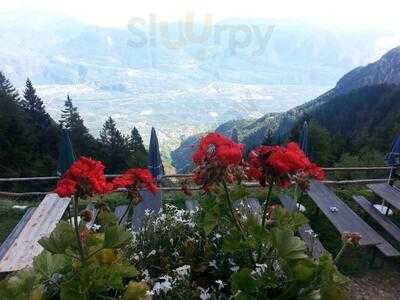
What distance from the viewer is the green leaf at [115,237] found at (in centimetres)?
263

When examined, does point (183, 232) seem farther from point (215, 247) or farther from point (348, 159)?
point (348, 159)

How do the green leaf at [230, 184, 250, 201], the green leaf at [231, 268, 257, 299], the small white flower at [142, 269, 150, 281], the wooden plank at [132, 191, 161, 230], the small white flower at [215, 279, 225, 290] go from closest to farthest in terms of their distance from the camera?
the green leaf at [231, 268, 257, 299] → the small white flower at [215, 279, 225, 290] → the green leaf at [230, 184, 250, 201] → the small white flower at [142, 269, 150, 281] → the wooden plank at [132, 191, 161, 230]

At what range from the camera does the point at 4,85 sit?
64.6 meters

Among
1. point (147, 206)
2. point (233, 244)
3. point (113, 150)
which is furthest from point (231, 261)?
point (113, 150)

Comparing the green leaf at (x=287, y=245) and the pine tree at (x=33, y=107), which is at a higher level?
the green leaf at (x=287, y=245)

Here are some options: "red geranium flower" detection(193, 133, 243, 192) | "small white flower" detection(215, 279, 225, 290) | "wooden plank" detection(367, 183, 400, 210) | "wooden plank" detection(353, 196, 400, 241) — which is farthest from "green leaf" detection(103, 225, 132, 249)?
"wooden plank" detection(367, 183, 400, 210)

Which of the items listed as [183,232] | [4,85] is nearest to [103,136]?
[4,85]

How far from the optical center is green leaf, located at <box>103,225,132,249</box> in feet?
8.64

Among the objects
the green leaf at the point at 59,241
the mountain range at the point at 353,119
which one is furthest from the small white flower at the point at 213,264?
the mountain range at the point at 353,119

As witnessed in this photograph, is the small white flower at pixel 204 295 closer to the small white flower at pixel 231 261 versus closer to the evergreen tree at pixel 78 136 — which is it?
the small white flower at pixel 231 261

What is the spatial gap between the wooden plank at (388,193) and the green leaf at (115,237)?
5.58 metres

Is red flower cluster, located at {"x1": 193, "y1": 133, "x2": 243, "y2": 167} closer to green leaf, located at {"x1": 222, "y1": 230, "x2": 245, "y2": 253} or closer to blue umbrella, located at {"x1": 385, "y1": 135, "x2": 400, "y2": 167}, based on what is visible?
green leaf, located at {"x1": 222, "y1": 230, "x2": 245, "y2": 253}

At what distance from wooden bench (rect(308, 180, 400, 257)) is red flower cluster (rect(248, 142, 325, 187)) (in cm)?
367

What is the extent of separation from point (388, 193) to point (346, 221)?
1388 mm
